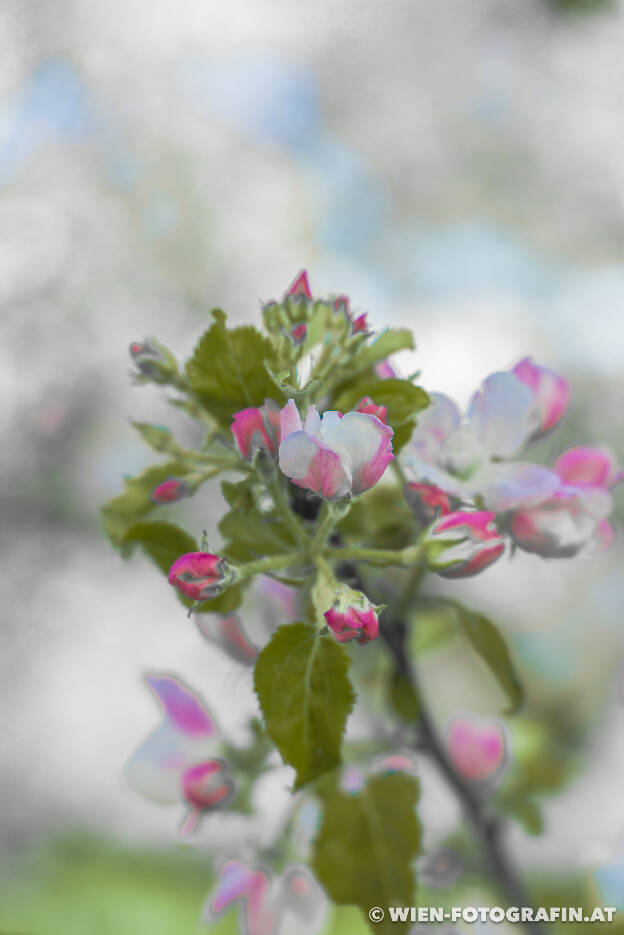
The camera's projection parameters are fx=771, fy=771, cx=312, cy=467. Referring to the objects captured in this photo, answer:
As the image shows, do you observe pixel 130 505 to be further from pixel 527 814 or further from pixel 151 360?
pixel 527 814

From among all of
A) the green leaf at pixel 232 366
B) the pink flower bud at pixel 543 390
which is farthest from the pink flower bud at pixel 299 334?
the pink flower bud at pixel 543 390

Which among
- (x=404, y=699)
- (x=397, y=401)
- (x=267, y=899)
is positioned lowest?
(x=267, y=899)

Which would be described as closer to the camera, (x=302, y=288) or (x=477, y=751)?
(x=302, y=288)

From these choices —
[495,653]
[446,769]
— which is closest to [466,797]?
[446,769]

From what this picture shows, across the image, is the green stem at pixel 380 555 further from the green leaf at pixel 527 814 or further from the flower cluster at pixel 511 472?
the green leaf at pixel 527 814

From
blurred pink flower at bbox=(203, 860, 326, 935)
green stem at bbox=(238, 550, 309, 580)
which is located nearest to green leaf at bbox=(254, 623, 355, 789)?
green stem at bbox=(238, 550, 309, 580)

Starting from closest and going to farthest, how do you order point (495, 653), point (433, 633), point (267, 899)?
point (495, 653)
point (267, 899)
point (433, 633)

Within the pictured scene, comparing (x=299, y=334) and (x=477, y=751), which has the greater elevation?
(x=299, y=334)

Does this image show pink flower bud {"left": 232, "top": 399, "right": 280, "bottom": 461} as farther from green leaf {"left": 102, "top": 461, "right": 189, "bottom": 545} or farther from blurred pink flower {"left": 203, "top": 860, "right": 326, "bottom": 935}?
blurred pink flower {"left": 203, "top": 860, "right": 326, "bottom": 935}
